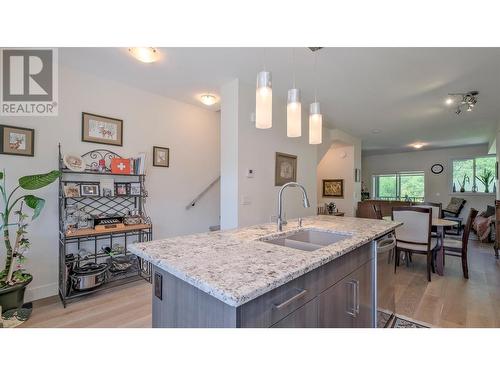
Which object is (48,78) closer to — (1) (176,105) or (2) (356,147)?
(1) (176,105)

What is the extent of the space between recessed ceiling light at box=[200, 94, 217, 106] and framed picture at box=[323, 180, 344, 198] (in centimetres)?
399

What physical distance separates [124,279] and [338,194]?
505 centimetres

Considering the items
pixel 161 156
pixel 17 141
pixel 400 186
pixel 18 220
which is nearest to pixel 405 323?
pixel 161 156

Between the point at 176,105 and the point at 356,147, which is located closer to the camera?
the point at 176,105

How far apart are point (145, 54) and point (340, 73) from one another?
2.03 meters

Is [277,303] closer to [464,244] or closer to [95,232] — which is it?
[95,232]

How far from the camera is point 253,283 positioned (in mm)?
722

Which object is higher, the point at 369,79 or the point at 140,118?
the point at 369,79

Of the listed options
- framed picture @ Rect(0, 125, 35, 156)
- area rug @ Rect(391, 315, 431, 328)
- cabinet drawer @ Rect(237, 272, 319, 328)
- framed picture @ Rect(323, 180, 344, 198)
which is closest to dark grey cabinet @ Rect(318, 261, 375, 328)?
cabinet drawer @ Rect(237, 272, 319, 328)

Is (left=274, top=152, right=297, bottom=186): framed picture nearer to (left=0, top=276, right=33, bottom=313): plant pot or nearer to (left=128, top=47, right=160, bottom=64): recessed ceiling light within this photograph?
(left=128, top=47, right=160, bottom=64): recessed ceiling light

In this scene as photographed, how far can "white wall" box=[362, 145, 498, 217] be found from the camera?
23.0ft

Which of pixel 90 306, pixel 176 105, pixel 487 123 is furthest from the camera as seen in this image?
pixel 487 123

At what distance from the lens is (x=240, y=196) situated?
271 cm
